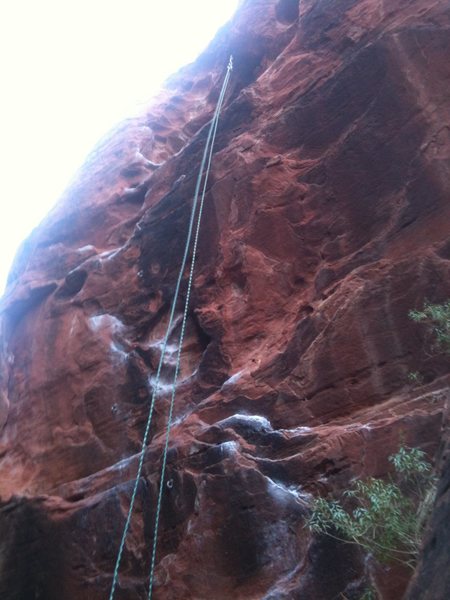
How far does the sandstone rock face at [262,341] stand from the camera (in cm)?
590

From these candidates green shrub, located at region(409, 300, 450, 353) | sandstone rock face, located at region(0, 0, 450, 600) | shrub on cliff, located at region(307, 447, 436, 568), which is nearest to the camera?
shrub on cliff, located at region(307, 447, 436, 568)

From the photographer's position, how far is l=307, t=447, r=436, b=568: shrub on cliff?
4.37m

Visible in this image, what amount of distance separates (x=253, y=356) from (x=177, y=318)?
7.89ft

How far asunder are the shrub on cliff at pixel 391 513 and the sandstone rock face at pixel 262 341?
29cm

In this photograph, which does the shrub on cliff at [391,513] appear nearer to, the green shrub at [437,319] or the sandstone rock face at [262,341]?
the sandstone rock face at [262,341]

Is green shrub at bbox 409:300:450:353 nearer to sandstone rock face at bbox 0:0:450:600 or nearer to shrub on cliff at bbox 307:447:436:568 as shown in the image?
sandstone rock face at bbox 0:0:450:600

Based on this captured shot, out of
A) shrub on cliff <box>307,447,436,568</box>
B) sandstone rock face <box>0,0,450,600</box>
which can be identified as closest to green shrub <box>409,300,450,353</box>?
sandstone rock face <box>0,0,450,600</box>

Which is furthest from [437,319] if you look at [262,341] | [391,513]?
[262,341]

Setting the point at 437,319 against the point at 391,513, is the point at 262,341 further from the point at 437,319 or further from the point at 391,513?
the point at 391,513

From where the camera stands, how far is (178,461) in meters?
7.09

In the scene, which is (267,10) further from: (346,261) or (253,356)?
(253,356)

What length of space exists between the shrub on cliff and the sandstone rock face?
293mm

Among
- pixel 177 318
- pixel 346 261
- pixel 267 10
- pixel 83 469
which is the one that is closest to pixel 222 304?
pixel 177 318

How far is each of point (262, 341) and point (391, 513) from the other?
3.77 meters
